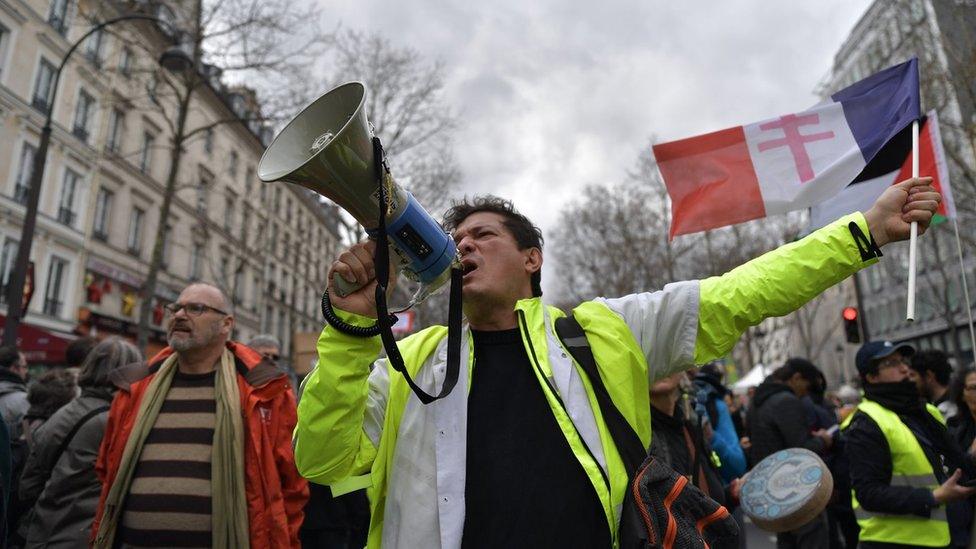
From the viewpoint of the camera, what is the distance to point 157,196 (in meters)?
25.3

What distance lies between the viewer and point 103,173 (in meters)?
22.0

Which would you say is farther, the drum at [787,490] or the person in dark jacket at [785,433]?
the person in dark jacket at [785,433]

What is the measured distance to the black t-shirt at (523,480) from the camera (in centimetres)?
169

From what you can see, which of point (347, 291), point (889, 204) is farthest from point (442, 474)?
point (889, 204)

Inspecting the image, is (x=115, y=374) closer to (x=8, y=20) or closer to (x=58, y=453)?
(x=58, y=453)

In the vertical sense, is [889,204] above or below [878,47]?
below

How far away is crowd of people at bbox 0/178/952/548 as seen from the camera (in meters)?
1.69

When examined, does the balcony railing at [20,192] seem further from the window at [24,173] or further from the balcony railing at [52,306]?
the balcony railing at [52,306]

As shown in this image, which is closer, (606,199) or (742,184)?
(742,184)

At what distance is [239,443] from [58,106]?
70.6ft

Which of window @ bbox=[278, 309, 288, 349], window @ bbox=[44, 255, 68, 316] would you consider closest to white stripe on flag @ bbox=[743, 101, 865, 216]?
window @ bbox=[44, 255, 68, 316]

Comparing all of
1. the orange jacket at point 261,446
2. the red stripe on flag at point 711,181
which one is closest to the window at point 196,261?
the orange jacket at point 261,446

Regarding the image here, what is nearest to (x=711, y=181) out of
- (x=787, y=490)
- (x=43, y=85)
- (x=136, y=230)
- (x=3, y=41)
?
(x=787, y=490)

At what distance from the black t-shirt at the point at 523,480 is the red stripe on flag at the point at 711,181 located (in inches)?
80.9
